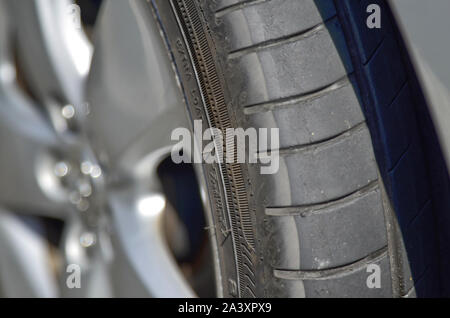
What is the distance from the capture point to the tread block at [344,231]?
0.91 meters

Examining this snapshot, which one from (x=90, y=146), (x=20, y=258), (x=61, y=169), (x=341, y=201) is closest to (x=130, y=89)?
(x=90, y=146)

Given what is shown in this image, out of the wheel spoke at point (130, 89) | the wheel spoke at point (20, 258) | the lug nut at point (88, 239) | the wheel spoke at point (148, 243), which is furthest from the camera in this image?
the wheel spoke at point (20, 258)

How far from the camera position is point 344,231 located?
914mm

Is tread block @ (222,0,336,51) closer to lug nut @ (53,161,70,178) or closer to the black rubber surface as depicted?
the black rubber surface

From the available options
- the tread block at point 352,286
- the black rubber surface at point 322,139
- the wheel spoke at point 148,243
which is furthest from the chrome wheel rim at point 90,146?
the tread block at point 352,286

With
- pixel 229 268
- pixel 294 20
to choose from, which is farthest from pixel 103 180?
pixel 294 20

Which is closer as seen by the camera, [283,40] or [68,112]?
[283,40]

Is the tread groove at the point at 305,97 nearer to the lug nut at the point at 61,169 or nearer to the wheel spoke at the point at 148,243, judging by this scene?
the wheel spoke at the point at 148,243

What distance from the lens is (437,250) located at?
96cm

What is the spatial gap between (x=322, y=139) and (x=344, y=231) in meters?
0.14

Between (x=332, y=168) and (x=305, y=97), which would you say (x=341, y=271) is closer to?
(x=332, y=168)

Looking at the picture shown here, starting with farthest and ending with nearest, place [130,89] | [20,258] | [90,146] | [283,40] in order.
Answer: [20,258]
[90,146]
[130,89]
[283,40]

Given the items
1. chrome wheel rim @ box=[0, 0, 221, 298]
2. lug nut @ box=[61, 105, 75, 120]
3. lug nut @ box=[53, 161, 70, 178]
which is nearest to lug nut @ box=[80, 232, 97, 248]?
chrome wheel rim @ box=[0, 0, 221, 298]
